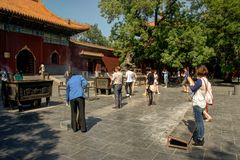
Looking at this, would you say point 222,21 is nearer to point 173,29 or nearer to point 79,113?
point 173,29

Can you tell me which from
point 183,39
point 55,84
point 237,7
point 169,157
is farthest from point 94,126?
point 237,7

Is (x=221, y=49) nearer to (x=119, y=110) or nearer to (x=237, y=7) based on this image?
(x=237, y=7)

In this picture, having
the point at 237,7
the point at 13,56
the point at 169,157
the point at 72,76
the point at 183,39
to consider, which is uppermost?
the point at 237,7

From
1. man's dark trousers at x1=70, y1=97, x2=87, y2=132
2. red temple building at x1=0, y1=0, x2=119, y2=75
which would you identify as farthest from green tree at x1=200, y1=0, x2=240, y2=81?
man's dark trousers at x1=70, y1=97, x2=87, y2=132

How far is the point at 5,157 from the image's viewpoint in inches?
170

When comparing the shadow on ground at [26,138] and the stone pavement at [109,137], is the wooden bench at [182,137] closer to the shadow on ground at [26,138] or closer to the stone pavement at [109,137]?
the stone pavement at [109,137]

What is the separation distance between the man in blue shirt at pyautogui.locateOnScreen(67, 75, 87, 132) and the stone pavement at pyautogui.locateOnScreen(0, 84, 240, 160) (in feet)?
0.93

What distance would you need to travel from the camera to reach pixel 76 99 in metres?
5.86

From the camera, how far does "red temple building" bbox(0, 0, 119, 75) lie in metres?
16.9

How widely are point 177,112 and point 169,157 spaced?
4.46 metres

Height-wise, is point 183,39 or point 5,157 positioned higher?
point 183,39

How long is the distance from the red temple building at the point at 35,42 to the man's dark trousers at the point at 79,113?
1259cm

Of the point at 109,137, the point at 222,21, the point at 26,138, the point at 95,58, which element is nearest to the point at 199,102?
the point at 109,137

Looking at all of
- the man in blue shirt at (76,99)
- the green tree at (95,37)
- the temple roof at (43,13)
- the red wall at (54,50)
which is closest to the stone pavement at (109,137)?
the man in blue shirt at (76,99)
